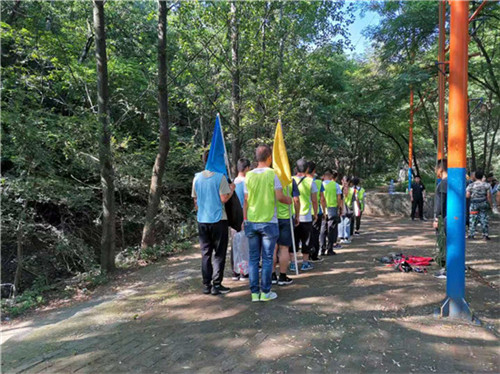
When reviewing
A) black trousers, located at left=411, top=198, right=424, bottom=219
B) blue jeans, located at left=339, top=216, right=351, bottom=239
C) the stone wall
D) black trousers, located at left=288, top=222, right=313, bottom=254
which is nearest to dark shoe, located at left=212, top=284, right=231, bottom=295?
black trousers, located at left=288, top=222, right=313, bottom=254

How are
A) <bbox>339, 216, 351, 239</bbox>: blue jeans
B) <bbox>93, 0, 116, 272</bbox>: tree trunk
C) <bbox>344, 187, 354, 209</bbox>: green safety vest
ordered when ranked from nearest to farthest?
1. <bbox>93, 0, 116, 272</bbox>: tree trunk
2. <bbox>339, 216, 351, 239</bbox>: blue jeans
3. <bbox>344, 187, 354, 209</bbox>: green safety vest

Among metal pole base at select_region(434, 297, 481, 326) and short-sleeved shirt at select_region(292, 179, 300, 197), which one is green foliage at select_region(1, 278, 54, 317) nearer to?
short-sleeved shirt at select_region(292, 179, 300, 197)

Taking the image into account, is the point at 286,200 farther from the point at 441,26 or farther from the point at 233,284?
the point at 441,26

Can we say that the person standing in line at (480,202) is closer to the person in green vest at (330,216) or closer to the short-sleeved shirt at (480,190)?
the short-sleeved shirt at (480,190)

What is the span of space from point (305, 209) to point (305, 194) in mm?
278

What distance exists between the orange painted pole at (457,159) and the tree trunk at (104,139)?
20.0 ft

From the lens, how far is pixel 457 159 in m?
3.96

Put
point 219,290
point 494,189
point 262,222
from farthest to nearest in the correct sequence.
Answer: point 494,189 < point 219,290 < point 262,222

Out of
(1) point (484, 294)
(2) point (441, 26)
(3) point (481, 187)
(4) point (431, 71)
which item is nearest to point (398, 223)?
(3) point (481, 187)

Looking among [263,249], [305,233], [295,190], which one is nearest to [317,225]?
[305,233]

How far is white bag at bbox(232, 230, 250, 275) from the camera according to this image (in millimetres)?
5866

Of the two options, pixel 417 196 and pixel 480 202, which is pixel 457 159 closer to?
pixel 480 202

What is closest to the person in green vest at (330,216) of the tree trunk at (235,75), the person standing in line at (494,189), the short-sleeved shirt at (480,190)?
the short-sleeved shirt at (480,190)

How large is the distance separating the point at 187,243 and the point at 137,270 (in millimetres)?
2611
